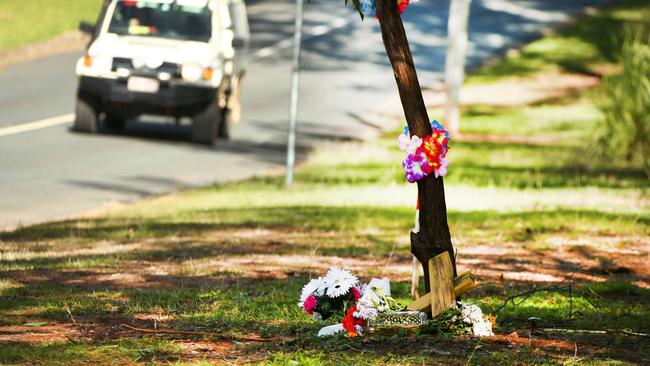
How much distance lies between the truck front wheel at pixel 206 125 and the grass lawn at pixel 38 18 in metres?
9.48

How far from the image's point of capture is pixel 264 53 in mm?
31844

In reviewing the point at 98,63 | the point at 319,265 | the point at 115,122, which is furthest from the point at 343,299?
the point at 115,122

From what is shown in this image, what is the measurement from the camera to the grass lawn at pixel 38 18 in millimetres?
29875

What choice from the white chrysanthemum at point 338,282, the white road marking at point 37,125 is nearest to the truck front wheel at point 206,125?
the white road marking at point 37,125

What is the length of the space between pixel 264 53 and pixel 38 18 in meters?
5.22

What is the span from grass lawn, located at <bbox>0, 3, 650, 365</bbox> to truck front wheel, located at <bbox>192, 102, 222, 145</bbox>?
1.73 meters

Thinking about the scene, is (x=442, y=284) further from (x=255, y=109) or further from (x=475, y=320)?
(x=255, y=109)

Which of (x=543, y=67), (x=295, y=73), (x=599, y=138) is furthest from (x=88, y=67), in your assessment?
(x=543, y=67)

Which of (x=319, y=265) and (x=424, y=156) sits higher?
(x=424, y=156)

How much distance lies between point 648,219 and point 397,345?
7281mm

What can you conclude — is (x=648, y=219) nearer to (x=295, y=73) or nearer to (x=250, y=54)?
(x=295, y=73)

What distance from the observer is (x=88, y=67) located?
19625 mm

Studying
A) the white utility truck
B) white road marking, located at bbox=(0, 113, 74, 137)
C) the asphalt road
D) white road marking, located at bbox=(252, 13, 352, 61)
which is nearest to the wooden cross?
the asphalt road

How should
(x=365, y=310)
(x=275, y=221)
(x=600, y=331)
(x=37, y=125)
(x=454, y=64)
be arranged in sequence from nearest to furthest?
(x=365, y=310) < (x=600, y=331) < (x=275, y=221) < (x=37, y=125) < (x=454, y=64)
